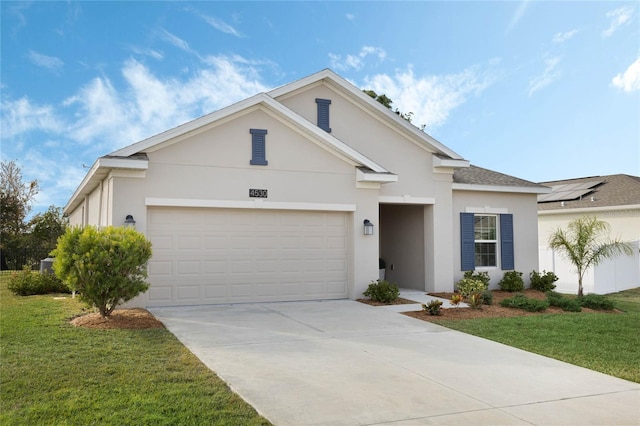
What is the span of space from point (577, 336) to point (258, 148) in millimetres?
7924

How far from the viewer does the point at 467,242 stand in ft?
51.7

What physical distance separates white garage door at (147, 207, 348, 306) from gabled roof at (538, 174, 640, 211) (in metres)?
14.5

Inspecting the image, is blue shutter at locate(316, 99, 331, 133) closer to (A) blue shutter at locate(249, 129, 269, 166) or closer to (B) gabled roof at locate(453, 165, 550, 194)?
(A) blue shutter at locate(249, 129, 269, 166)

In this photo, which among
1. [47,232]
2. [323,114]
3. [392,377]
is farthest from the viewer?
[47,232]

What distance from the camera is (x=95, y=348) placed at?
7320 mm

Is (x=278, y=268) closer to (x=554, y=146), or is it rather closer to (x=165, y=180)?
(x=165, y=180)

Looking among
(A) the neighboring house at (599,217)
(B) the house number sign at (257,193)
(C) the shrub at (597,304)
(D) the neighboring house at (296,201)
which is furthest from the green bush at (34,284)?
(A) the neighboring house at (599,217)

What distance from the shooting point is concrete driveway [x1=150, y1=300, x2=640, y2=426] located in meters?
5.06

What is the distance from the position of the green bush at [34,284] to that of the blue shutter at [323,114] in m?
8.70

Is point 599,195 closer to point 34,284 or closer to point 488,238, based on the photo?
point 488,238

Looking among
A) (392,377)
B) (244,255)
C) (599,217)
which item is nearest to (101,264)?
(244,255)

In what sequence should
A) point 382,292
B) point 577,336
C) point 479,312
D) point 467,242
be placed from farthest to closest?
point 467,242
point 382,292
point 479,312
point 577,336

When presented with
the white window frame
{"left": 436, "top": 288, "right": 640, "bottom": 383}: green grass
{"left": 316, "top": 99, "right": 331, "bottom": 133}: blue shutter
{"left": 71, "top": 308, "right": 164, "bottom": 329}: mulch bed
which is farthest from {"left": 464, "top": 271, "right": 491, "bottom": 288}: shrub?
{"left": 71, "top": 308, "right": 164, "bottom": 329}: mulch bed

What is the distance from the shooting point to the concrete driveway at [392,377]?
16.6 feet
